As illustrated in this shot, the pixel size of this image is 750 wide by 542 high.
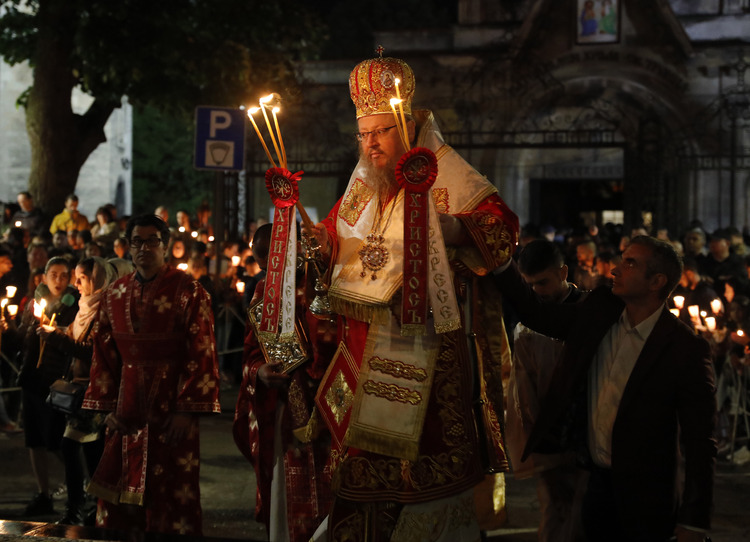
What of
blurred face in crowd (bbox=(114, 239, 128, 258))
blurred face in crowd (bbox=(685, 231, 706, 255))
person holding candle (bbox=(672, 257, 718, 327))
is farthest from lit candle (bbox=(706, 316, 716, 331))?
blurred face in crowd (bbox=(114, 239, 128, 258))

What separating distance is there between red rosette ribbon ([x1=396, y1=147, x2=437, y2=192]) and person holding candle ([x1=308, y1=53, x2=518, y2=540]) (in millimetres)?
16

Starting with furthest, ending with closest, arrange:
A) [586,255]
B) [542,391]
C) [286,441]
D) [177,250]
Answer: [177,250]
[586,255]
[286,441]
[542,391]

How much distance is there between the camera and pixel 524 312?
188 inches

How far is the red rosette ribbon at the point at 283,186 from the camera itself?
457 cm

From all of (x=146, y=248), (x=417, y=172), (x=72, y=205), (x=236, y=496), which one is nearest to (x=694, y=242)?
(x=236, y=496)

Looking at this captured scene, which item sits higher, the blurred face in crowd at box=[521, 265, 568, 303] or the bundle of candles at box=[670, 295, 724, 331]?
the blurred face in crowd at box=[521, 265, 568, 303]

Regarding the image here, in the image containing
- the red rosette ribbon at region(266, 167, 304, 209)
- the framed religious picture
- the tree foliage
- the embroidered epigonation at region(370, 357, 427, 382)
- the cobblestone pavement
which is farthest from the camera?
the framed religious picture

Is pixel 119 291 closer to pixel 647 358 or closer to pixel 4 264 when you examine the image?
pixel 647 358

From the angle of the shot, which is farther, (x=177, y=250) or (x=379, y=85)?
(x=177, y=250)

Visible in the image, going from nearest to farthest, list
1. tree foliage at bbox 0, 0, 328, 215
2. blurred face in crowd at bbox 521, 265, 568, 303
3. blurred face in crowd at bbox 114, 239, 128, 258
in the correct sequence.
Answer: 1. blurred face in crowd at bbox 521, 265, 568, 303
2. blurred face in crowd at bbox 114, 239, 128, 258
3. tree foliage at bbox 0, 0, 328, 215

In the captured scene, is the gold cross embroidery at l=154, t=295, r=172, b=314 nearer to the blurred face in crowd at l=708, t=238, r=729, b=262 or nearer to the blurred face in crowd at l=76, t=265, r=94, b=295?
the blurred face in crowd at l=76, t=265, r=94, b=295

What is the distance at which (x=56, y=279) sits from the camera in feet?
26.0

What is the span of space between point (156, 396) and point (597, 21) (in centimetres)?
2434

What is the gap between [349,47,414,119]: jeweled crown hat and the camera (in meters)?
4.60
